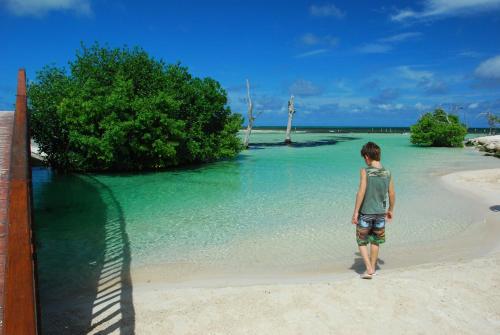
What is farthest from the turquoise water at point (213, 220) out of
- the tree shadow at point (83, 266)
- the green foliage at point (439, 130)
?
the green foliage at point (439, 130)

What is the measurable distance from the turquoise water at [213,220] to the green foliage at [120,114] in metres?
1.58

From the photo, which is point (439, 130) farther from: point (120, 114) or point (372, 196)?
point (372, 196)

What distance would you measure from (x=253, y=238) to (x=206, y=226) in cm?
162

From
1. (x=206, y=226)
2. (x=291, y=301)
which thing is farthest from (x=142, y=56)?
(x=291, y=301)

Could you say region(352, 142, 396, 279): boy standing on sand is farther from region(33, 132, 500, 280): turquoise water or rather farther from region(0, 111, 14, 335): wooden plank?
region(0, 111, 14, 335): wooden plank

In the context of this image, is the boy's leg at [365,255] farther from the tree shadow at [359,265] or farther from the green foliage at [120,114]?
the green foliage at [120,114]

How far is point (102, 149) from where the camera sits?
17688mm

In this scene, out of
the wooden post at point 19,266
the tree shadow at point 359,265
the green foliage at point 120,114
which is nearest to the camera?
the wooden post at point 19,266

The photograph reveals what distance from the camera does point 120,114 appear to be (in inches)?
709

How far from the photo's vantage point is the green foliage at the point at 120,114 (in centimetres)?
1784

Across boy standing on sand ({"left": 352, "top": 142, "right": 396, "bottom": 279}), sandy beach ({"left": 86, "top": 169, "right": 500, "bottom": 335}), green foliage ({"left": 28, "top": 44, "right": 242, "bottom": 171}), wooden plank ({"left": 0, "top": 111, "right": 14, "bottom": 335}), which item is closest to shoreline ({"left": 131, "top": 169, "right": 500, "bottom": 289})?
sandy beach ({"left": 86, "top": 169, "right": 500, "bottom": 335})

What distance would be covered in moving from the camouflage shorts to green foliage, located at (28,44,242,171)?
14.0 m

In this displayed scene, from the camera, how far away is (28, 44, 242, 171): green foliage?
17.8m

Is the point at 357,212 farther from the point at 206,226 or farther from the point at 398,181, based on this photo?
the point at 398,181
